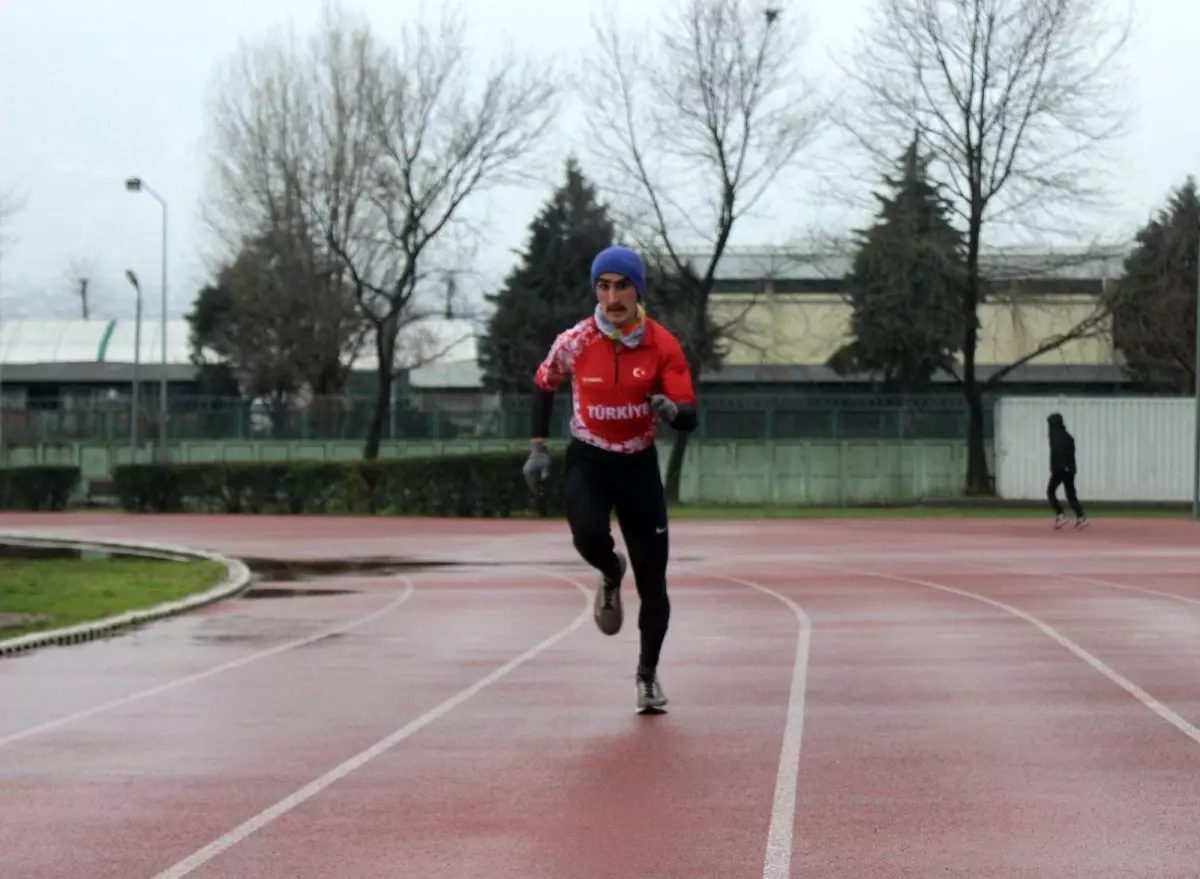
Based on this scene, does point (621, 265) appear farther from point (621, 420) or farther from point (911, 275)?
point (911, 275)

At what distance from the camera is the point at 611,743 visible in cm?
823

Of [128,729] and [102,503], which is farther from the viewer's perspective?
[102,503]

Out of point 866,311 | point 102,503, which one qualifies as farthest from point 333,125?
point 866,311

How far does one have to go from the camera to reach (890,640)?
1283 cm

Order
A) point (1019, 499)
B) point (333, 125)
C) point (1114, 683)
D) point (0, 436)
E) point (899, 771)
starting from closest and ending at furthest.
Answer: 1. point (899, 771)
2. point (1114, 683)
3. point (1019, 499)
4. point (333, 125)
5. point (0, 436)

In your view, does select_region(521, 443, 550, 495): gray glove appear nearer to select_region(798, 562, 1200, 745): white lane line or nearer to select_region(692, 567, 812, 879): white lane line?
select_region(692, 567, 812, 879): white lane line

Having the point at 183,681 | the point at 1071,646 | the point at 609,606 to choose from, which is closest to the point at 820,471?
the point at 1071,646

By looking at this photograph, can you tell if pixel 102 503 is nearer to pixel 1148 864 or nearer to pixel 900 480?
pixel 900 480

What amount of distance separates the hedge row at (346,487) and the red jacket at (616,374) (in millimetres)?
28011

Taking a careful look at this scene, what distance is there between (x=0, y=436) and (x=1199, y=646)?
5291 cm

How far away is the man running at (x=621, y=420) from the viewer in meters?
8.63

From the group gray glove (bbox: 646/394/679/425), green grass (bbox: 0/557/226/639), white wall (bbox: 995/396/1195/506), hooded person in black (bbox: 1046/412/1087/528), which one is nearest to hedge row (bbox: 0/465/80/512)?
white wall (bbox: 995/396/1195/506)

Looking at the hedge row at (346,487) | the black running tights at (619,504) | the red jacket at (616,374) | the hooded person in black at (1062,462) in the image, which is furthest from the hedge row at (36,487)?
the red jacket at (616,374)

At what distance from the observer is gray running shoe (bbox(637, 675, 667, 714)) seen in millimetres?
9086
